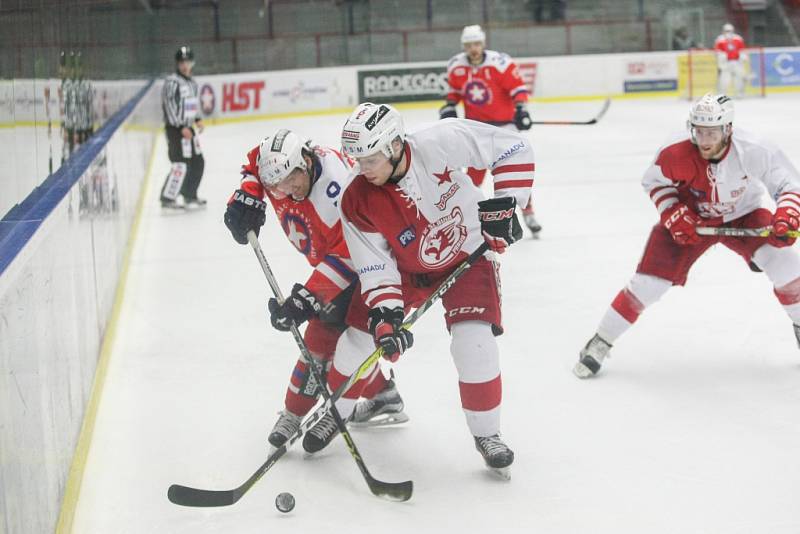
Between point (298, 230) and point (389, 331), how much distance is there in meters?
0.59

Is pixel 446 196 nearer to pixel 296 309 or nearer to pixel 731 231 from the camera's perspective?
pixel 296 309

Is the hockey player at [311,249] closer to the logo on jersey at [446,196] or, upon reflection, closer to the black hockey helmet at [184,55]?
the logo on jersey at [446,196]

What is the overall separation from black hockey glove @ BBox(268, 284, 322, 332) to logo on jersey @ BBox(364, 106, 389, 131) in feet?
1.82

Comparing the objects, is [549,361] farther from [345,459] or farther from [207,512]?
[207,512]

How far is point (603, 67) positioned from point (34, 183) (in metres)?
14.3

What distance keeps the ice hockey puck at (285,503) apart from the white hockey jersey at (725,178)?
5.87 ft

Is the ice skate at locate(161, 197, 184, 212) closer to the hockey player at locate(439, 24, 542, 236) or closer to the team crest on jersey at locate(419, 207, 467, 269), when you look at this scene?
the hockey player at locate(439, 24, 542, 236)

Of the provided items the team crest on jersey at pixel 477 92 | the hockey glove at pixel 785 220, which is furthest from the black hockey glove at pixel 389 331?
the team crest on jersey at pixel 477 92

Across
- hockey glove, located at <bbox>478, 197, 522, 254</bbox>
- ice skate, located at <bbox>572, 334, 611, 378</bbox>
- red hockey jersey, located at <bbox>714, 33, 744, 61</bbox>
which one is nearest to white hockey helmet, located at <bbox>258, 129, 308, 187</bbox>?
hockey glove, located at <bbox>478, 197, 522, 254</bbox>

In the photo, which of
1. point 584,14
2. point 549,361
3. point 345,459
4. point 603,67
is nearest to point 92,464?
point 345,459

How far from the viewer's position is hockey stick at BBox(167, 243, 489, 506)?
9.10 feet

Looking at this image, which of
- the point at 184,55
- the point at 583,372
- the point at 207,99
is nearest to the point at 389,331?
the point at 583,372

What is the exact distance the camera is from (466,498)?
2865 millimetres

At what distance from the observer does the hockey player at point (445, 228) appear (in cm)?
282
